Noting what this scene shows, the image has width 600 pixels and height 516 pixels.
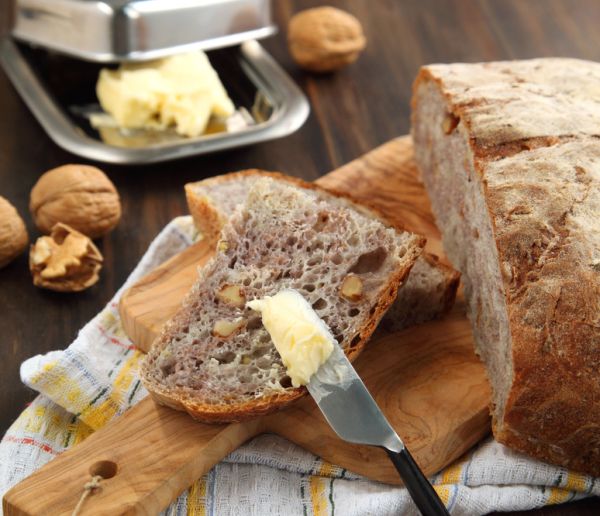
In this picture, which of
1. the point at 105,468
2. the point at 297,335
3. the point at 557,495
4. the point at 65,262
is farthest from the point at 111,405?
the point at 557,495

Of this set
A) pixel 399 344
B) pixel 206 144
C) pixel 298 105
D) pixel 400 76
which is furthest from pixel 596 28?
pixel 399 344

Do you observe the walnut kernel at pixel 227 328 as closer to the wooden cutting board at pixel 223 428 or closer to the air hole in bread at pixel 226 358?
the air hole in bread at pixel 226 358

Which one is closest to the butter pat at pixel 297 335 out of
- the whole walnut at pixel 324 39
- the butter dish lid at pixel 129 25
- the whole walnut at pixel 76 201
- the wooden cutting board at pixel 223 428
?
the wooden cutting board at pixel 223 428

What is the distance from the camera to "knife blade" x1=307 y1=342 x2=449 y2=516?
2535 millimetres

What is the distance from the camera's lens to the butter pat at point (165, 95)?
4.05m

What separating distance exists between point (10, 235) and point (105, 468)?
1251 millimetres

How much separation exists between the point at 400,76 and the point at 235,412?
2.91 metres

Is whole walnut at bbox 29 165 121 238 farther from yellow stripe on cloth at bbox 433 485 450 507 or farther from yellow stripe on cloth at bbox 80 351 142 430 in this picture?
yellow stripe on cloth at bbox 433 485 450 507

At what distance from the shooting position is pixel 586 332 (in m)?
2.69

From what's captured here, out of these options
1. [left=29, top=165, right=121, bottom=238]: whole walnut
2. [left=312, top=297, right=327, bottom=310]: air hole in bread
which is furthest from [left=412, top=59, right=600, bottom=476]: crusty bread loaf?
[left=29, top=165, right=121, bottom=238]: whole walnut

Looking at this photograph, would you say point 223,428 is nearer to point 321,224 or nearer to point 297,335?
point 297,335

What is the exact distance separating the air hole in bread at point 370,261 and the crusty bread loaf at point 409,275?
12 centimetres

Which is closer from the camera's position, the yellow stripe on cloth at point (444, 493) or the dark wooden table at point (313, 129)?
the yellow stripe on cloth at point (444, 493)

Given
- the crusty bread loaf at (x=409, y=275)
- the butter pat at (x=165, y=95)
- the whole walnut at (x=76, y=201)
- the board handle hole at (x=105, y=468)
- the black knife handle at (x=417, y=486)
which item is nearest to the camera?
the black knife handle at (x=417, y=486)
